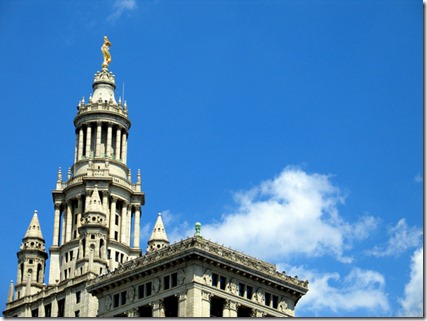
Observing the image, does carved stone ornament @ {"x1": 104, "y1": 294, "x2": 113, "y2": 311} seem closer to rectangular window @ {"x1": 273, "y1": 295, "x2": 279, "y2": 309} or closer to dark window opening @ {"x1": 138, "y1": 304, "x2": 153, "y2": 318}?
dark window opening @ {"x1": 138, "y1": 304, "x2": 153, "y2": 318}

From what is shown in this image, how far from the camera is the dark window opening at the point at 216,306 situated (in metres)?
155

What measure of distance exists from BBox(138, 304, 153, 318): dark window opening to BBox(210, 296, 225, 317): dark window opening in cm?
778

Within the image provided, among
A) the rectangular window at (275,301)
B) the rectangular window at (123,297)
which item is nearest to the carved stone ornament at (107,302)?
the rectangular window at (123,297)

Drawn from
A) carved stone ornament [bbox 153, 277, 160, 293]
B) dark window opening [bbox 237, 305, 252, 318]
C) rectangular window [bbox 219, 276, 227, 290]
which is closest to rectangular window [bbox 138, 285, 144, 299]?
carved stone ornament [bbox 153, 277, 160, 293]

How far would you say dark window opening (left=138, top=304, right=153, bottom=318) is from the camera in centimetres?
15756

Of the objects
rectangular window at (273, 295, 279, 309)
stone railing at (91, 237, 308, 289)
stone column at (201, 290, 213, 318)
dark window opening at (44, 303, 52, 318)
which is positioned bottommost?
stone column at (201, 290, 213, 318)

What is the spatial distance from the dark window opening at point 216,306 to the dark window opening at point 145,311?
778 centimetres

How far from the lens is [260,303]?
524 feet

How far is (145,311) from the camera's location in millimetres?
158750

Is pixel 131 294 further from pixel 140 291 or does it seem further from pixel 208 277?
pixel 208 277

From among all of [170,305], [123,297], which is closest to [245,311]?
[170,305]

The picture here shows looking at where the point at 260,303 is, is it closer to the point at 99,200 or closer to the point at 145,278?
the point at 145,278

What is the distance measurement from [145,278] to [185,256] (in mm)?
8030

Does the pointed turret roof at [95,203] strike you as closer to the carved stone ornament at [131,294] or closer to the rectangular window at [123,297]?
the rectangular window at [123,297]
